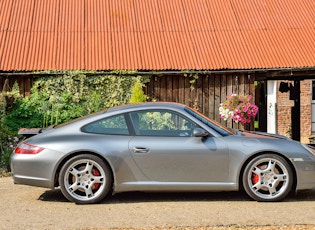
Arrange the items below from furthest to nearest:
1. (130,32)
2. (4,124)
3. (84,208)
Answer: (130,32)
(4,124)
(84,208)

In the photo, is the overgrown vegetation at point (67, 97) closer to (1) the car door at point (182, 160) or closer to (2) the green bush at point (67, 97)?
(2) the green bush at point (67, 97)

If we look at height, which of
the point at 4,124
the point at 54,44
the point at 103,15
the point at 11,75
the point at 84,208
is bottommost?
the point at 84,208

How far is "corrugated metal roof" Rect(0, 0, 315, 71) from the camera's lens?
532 inches

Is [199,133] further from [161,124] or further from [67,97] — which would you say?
[67,97]

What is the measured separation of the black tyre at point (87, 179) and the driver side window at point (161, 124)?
0.68 metres

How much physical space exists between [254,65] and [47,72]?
16.5 ft

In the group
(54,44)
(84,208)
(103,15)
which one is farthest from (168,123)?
(103,15)

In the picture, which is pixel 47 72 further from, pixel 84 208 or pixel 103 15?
pixel 84 208

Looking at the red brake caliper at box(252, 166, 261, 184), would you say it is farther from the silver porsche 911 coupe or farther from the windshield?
the windshield

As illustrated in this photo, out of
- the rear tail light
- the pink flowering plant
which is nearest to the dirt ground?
the rear tail light

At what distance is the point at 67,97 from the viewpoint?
43.6 feet

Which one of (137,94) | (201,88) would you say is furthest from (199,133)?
(201,88)

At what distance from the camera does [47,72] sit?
42.9ft

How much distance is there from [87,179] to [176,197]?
122 centimetres
